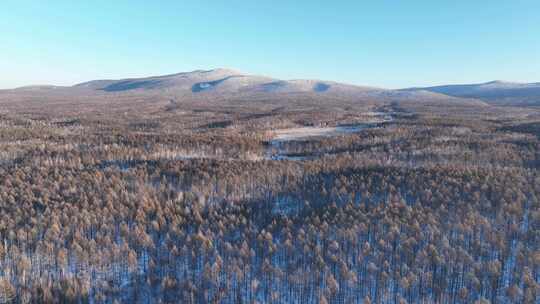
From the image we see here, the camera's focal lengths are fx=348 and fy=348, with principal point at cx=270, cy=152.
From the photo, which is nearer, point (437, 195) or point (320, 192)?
point (437, 195)

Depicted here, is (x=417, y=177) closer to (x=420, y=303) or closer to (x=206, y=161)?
(x=420, y=303)

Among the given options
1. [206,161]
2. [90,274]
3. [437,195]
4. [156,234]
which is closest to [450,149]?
[437,195]

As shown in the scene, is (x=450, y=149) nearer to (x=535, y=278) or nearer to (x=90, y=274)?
(x=535, y=278)

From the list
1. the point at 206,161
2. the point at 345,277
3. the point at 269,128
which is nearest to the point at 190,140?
the point at 206,161

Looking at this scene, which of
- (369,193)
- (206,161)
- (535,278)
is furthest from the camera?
(206,161)

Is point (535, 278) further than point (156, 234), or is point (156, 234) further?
point (156, 234)

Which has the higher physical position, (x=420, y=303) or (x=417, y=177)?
(x=417, y=177)

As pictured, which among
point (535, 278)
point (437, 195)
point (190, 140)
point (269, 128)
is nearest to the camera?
point (535, 278)

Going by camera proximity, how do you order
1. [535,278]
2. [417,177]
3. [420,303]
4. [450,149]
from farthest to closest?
1. [450,149]
2. [417,177]
3. [535,278]
4. [420,303]

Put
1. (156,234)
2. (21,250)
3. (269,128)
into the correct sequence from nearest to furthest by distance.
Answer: (21,250), (156,234), (269,128)
